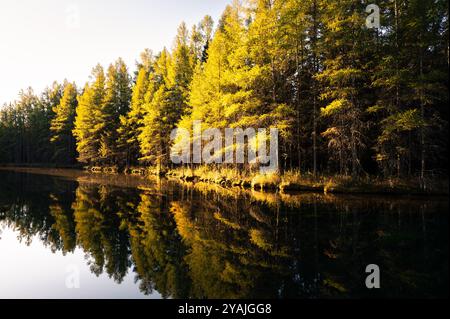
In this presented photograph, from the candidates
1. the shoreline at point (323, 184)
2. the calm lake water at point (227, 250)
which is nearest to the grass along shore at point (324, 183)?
the shoreline at point (323, 184)

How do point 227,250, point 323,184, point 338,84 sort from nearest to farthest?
point 227,250, point 323,184, point 338,84

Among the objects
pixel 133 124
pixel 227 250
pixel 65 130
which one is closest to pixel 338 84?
pixel 227 250

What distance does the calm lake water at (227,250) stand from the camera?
5797 mm

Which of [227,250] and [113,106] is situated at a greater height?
[113,106]

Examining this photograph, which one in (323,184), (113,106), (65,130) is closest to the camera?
(323,184)

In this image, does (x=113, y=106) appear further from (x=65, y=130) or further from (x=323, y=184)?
Result: (x=323, y=184)

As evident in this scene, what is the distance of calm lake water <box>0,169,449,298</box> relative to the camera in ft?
19.0

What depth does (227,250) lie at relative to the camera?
795 centimetres

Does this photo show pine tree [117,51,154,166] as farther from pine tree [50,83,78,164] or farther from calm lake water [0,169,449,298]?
calm lake water [0,169,449,298]

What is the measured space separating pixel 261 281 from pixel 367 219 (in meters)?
6.71

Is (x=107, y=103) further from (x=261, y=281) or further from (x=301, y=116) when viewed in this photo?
(x=261, y=281)

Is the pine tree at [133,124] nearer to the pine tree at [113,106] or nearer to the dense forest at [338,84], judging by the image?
the pine tree at [113,106]

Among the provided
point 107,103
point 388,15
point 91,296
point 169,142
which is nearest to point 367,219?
point 91,296

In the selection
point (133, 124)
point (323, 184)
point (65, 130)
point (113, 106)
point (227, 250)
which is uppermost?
point (113, 106)
